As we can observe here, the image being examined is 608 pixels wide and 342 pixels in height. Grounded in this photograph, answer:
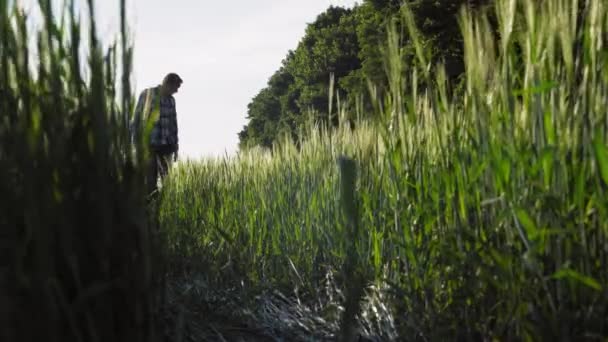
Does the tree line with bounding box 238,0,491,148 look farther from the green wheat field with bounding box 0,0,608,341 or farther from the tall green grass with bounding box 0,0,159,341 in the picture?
the tall green grass with bounding box 0,0,159,341

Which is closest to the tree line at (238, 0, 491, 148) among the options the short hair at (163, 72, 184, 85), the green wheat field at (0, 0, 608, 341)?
the short hair at (163, 72, 184, 85)

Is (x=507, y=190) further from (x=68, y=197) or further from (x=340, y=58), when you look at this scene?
(x=340, y=58)

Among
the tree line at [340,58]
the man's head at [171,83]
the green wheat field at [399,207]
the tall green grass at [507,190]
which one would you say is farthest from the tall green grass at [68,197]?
the tree line at [340,58]

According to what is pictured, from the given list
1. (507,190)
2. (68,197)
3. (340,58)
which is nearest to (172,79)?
(507,190)

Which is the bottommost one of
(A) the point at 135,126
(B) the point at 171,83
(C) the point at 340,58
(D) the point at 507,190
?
(D) the point at 507,190

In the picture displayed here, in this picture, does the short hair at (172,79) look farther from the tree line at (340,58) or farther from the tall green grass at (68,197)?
the tall green grass at (68,197)

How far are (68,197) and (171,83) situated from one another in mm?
5782

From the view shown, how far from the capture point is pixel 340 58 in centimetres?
3036

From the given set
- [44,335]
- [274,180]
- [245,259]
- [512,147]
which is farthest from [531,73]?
[274,180]

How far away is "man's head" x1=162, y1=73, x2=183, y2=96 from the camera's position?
273 inches

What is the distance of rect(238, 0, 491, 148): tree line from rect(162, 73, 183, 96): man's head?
11.9 feet

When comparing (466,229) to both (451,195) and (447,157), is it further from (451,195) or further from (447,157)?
(447,157)

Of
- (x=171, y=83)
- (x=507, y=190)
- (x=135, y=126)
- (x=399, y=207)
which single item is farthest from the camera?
(x=171, y=83)

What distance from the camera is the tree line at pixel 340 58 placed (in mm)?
15516
